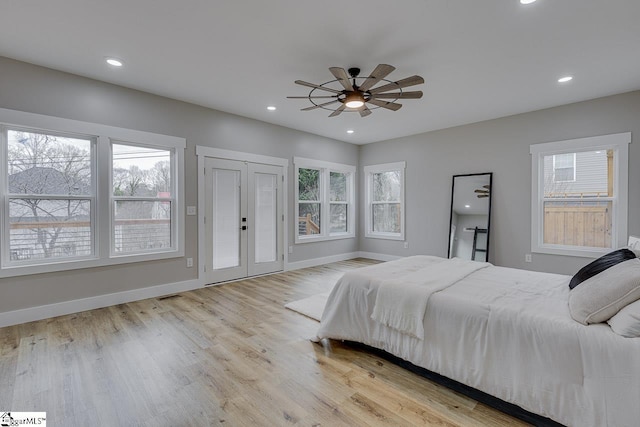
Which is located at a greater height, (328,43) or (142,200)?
(328,43)

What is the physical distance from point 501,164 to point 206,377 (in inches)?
205

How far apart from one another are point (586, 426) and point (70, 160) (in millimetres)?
5025

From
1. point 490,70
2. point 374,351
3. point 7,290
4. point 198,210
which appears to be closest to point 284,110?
point 198,210

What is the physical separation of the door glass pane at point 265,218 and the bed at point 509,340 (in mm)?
2840

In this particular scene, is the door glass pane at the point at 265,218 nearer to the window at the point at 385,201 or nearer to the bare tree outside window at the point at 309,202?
the bare tree outside window at the point at 309,202

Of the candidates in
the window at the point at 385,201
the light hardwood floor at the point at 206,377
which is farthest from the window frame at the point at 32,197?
the window at the point at 385,201

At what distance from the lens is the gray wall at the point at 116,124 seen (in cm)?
310

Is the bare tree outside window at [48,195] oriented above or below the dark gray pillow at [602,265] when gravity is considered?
above

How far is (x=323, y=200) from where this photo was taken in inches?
249

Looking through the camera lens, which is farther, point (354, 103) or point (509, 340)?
point (354, 103)

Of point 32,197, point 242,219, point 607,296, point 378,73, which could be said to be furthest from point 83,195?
point 607,296

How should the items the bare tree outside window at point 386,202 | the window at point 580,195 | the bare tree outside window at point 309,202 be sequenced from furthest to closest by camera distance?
the bare tree outside window at point 386,202 → the bare tree outside window at point 309,202 → the window at point 580,195

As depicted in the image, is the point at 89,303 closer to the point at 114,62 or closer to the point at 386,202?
the point at 114,62

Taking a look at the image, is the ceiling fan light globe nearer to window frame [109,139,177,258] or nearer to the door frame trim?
the door frame trim
